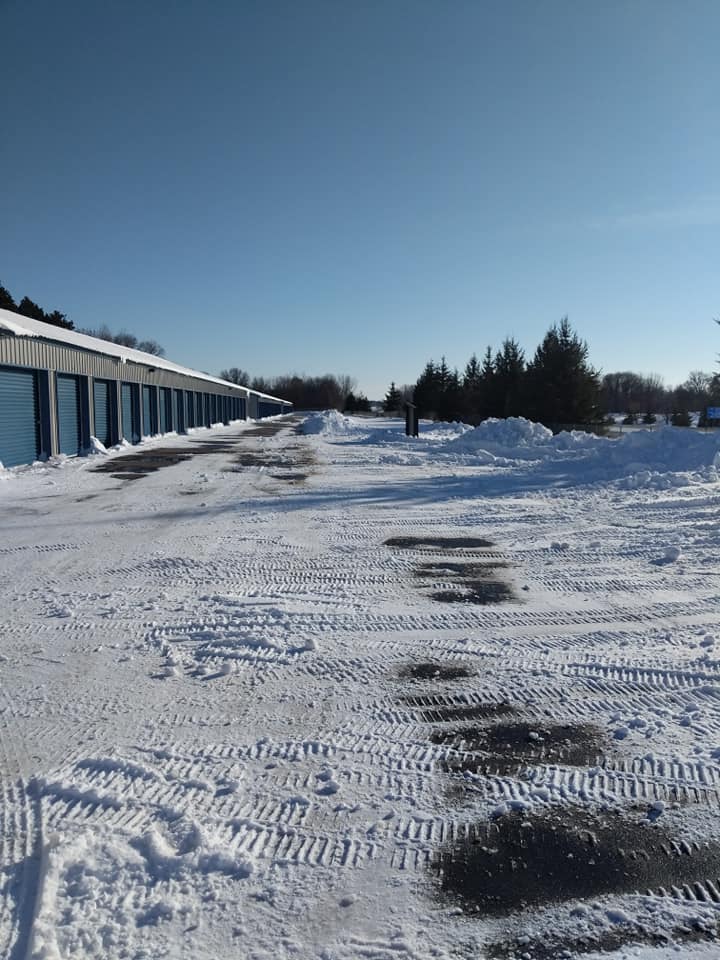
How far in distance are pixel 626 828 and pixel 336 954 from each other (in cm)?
157

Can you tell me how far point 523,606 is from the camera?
21.6ft

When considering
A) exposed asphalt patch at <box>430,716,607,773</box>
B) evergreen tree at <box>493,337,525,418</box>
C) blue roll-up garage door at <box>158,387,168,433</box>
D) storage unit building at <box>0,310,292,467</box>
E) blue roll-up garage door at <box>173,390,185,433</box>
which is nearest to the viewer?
exposed asphalt patch at <box>430,716,607,773</box>

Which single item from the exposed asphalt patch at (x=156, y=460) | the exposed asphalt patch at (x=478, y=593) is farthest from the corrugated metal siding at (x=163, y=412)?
the exposed asphalt patch at (x=478, y=593)

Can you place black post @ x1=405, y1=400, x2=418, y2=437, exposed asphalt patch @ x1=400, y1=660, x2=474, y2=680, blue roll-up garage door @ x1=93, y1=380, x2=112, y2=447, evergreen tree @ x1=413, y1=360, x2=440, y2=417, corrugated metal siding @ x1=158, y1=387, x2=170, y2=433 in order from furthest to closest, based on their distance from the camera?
evergreen tree @ x1=413, y1=360, x2=440, y2=417 → corrugated metal siding @ x1=158, y1=387, x2=170, y2=433 → black post @ x1=405, y1=400, x2=418, y2=437 → blue roll-up garage door @ x1=93, y1=380, x2=112, y2=447 → exposed asphalt patch @ x1=400, y1=660, x2=474, y2=680

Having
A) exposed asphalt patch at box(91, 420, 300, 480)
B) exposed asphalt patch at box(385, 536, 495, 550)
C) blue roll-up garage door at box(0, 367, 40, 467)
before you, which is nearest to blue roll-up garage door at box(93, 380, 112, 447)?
exposed asphalt patch at box(91, 420, 300, 480)

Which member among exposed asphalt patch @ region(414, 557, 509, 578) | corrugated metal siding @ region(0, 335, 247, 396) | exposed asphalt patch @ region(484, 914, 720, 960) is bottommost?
exposed asphalt patch @ region(484, 914, 720, 960)

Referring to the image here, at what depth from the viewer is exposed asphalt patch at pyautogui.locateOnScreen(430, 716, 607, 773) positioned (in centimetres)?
371

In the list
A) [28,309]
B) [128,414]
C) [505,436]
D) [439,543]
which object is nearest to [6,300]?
[28,309]

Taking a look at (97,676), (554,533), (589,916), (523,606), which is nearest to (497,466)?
(554,533)

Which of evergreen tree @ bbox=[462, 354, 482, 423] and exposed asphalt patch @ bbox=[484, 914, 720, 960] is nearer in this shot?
exposed asphalt patch @ bbox=[484, 914, 720, 960]

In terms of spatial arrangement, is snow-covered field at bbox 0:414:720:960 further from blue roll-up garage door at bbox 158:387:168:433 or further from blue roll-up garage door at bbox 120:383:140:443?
blue roll-up garage door at bbox 158:387:168:433

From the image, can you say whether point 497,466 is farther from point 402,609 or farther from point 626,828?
point 626,828

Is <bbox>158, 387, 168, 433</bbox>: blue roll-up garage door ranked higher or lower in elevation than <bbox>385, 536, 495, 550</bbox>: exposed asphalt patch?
higher

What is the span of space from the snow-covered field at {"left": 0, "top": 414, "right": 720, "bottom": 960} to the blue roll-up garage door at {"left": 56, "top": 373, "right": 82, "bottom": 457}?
47.1ft
